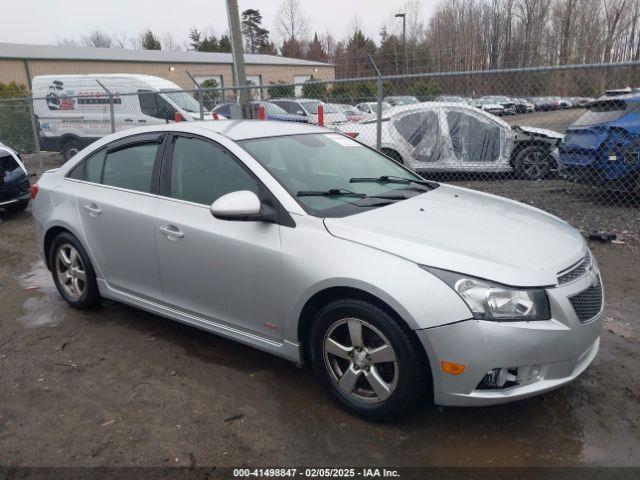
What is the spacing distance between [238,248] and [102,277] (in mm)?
1614

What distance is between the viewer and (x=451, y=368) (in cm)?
250

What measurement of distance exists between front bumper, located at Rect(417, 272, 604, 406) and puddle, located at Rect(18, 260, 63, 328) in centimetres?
332

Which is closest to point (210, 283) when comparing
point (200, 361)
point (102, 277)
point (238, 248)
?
point (238, 248)

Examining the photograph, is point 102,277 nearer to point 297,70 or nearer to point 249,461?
point 249,461

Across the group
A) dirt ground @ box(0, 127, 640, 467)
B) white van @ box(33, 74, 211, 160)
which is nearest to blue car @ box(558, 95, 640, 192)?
dirt ground @ box(0, 127, 640, 467)

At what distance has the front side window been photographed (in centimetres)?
331

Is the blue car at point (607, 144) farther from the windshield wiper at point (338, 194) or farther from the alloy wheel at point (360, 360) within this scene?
the alloy wheel at point (360, 360)

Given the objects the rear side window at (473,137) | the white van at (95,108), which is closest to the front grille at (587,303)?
the rear side window at (473,137)

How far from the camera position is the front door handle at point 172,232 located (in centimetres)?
340

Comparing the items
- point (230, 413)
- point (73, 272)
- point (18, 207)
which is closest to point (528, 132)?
point (73, 272)

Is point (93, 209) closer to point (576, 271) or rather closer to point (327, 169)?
point (327, 169)

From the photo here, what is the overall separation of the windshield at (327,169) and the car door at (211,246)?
0.68 ft

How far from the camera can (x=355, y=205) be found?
10.4 ft

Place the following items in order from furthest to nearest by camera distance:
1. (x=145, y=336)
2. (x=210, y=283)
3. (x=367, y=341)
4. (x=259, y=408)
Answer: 1. (x=145, y=336)
2. (x=210, y=283)
3. (x=259, y=408)
4. (x=367, y=341)
